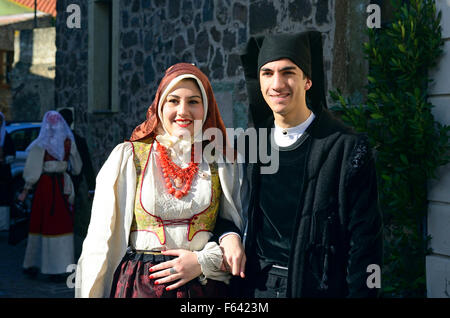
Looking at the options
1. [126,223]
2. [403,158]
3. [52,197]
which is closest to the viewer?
[126,223]

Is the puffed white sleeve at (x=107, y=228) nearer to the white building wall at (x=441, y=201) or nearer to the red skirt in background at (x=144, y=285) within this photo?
the red skirt in background at (x=144, y=285)

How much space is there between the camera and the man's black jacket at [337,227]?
94.6 inches

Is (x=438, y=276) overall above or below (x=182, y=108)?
below

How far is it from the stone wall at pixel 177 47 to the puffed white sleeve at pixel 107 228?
187 cm

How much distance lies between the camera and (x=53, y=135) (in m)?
6.98

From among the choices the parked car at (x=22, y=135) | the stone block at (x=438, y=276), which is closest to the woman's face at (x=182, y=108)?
the stone block at (x=438, y=276)

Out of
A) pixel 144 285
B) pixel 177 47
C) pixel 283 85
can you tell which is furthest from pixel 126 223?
pixel 177 47

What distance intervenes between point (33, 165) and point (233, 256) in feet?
16.2

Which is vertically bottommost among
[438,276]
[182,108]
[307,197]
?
[438,276]

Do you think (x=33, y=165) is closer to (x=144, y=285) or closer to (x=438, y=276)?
(x=438, y=276)
